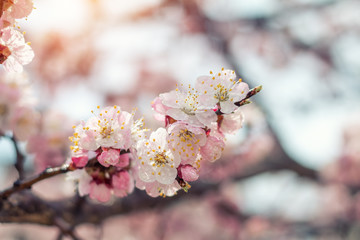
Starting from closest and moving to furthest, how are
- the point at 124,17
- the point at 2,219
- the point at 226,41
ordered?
the point at 2,219
the point at 226,41
the point at 124,17

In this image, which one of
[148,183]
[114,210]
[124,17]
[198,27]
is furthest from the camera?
[198,27]

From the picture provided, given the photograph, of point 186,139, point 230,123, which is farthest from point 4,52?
point 230,123

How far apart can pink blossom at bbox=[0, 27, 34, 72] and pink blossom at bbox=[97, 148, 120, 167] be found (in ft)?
1.26

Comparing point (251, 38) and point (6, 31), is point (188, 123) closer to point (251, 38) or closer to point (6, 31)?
point (6, 31)

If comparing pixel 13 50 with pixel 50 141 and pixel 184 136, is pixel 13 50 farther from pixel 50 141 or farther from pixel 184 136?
A: pixel 50 141

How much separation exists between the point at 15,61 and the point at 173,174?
0.60 meters


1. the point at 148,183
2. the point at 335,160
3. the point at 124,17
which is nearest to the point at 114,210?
the point at 148,183

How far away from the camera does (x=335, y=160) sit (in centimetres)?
410

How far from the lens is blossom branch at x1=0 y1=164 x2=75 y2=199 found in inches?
42.1

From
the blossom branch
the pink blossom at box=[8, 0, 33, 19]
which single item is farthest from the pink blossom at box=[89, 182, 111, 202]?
the pink blossom at box=[8, 0, 33, 19]

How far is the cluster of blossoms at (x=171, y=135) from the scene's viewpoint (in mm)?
1032

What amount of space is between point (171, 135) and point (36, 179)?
46 centimetres

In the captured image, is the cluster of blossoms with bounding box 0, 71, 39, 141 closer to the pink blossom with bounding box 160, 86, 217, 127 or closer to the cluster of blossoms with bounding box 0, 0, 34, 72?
the cluster of blossoms with bounding box 0, 0, 34, 72

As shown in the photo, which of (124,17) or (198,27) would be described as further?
(198,27)
